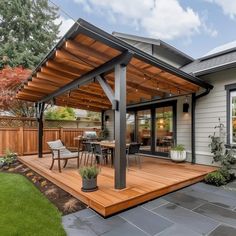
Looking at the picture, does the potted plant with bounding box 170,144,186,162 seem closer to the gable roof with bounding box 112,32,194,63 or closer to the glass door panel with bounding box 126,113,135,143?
the glass door panel with bounding box 126,113,135,143

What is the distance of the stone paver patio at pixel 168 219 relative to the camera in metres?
2.67

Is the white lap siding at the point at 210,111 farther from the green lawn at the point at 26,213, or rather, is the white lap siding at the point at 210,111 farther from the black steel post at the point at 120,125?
the green lawn at the point at 26,213

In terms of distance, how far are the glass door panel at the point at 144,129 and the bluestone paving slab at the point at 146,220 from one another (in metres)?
5.19

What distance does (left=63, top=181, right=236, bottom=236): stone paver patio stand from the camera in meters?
2.67

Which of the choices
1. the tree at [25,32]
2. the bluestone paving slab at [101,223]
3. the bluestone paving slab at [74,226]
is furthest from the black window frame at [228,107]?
the tree at [25,32]

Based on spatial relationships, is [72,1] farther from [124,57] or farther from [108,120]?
[108,120]

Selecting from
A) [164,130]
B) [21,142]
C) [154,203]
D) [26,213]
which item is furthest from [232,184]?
[21,142]

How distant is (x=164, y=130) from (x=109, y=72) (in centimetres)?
442

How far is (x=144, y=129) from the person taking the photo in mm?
8703

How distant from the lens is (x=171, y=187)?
4.15 m

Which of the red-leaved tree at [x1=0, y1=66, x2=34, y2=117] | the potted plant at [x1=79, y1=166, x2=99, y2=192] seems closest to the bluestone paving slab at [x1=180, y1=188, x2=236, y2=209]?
the potted plant at [x1=79, y1=166, x2=99, y2=192]

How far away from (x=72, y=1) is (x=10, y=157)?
6136mm

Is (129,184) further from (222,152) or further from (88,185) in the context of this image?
(222,152)

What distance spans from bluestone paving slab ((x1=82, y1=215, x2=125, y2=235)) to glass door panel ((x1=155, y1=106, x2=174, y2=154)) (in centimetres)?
487
